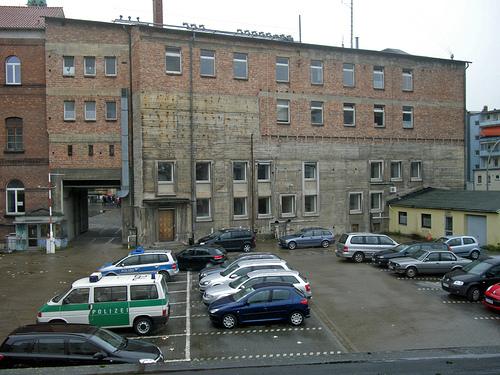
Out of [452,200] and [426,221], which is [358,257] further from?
[452,200]

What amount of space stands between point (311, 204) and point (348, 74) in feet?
35.9

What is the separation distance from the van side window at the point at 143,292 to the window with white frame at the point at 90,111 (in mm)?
21872

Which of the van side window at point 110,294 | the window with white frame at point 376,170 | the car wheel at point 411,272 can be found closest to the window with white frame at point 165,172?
the window with white frame at point 376,170

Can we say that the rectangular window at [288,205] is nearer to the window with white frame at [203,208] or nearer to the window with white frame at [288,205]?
the window with white frame at [288,205]

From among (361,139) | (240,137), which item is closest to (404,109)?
(361,139)

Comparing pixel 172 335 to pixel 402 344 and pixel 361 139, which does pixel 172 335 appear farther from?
pixel 361 139

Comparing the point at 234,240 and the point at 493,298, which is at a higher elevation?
the point at 234,240

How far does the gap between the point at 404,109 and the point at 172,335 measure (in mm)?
33038

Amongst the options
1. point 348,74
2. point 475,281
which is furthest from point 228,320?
point 348,74

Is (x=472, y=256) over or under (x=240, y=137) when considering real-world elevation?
under

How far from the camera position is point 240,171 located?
120 ft

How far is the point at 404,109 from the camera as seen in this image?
139ft

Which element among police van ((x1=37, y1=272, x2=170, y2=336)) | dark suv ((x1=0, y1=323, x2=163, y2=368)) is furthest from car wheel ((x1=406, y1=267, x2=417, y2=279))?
dark suv ((x1=0, y1=323, x2=163, y2=368))

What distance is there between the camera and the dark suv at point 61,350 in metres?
10.6
